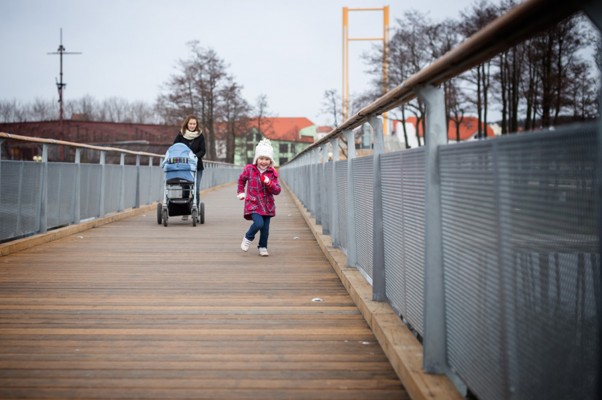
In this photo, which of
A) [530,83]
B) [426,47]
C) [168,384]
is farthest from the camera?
[426,47]

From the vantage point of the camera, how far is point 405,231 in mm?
3336

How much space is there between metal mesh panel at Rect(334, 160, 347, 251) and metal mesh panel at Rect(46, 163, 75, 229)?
4.09m

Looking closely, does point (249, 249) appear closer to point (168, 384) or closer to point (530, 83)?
point (168, 384)

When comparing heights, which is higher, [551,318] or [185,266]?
[551,318]

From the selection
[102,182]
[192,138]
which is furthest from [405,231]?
[102,182]

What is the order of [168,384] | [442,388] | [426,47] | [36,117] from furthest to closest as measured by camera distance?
[36,117]
[426,47]
[168,384]
[442,388]

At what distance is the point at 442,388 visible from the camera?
2486 mm

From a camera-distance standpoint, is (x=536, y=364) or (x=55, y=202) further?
(x=55, y=202)

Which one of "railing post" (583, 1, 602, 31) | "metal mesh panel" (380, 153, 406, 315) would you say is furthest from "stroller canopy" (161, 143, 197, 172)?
"railing post" (583, 1, 602, 31)

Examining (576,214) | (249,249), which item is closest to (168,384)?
(576,214)

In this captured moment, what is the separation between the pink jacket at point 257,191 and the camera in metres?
7.36

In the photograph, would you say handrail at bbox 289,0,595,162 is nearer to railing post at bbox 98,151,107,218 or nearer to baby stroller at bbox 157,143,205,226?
baby stroller at bbox 157,143,205,226

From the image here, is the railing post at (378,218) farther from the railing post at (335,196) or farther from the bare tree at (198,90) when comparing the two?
the bare tree at (198,90)

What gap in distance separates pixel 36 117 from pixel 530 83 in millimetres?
70871
